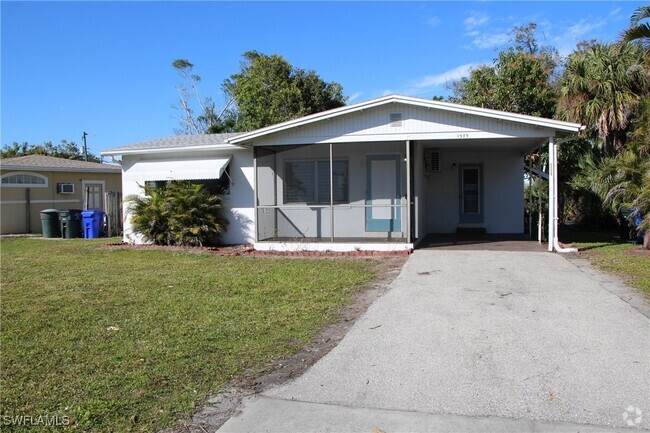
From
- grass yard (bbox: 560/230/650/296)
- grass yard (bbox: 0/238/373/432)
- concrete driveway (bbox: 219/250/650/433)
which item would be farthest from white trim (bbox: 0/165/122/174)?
grass yard (bbox: 560/230/650/296)

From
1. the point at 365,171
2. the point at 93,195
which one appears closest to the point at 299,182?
the point at 365,171

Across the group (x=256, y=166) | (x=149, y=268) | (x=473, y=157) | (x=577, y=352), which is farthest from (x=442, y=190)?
(x=577, y=352)

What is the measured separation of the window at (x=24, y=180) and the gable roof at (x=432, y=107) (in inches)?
486

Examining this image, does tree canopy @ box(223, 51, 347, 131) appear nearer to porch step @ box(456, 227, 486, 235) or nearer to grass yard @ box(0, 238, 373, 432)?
porch step @ box(456, 227, 486, 235)

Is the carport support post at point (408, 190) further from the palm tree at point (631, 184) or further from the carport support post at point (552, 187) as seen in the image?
the palm tree at point (631, 184)

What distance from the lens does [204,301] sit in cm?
784

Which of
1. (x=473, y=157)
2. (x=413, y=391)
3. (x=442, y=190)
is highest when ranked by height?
(x=473, y=157)

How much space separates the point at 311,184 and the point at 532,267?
6.80 meters

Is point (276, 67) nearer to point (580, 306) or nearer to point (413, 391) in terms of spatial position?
point (580, 306)

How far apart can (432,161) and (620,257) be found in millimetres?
6784

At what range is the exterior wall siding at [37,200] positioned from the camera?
20906mm

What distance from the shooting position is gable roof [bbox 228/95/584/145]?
38.8 ft

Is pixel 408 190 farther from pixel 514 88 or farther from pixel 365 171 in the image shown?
pixel 514 88

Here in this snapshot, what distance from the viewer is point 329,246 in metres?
13.6
